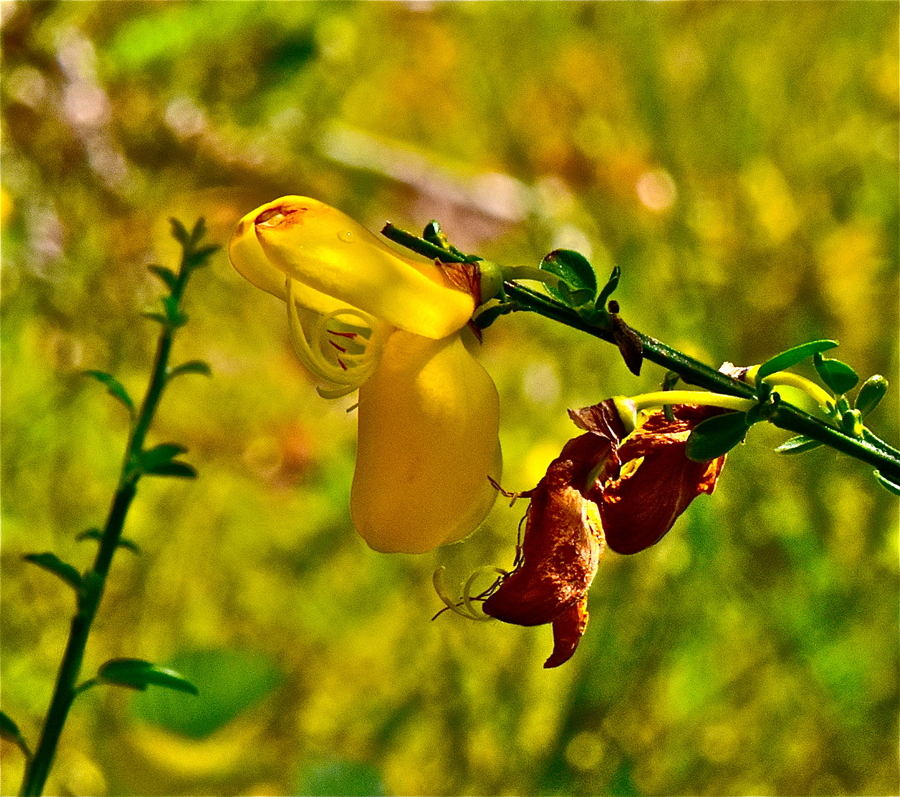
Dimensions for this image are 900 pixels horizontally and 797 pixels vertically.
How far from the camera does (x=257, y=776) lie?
2.98 feet

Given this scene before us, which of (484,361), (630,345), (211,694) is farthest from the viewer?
(484,361)

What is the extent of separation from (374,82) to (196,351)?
500mm

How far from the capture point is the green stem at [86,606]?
0.41 meters

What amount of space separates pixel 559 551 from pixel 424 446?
0.05m

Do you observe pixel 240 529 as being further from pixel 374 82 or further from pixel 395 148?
pixel 374 82

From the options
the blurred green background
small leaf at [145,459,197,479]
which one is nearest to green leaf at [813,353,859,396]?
small leaf at [145,459,197,479]

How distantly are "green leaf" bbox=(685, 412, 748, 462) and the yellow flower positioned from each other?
0.06m

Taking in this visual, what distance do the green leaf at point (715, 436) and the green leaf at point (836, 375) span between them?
1.7 inches

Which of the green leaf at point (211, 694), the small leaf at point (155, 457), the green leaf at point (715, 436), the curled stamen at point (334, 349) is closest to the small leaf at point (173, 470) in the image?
the small leaf at point (155, 457)

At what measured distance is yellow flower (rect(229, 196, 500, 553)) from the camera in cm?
33

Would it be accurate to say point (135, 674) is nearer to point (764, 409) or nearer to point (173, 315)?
point (173, 315)

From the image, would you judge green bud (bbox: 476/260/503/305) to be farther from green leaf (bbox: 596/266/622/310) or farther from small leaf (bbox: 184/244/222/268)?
small leaf (bbox: 184/244/222/268)

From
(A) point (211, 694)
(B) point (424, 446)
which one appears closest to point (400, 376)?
(B) point (424, 446)

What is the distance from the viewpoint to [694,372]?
330mm
